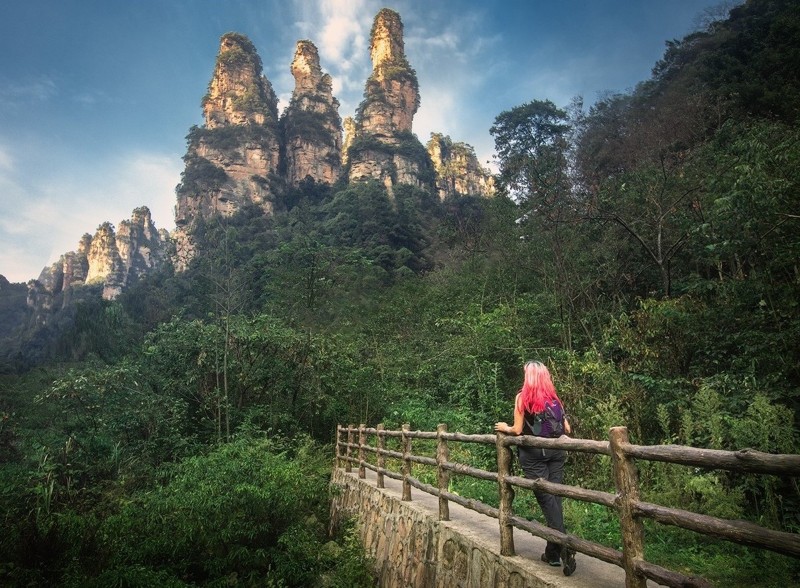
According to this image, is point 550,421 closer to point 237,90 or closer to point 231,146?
point 231,146

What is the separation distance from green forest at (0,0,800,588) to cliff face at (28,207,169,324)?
6023 cm

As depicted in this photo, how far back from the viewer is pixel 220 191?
5359 cm

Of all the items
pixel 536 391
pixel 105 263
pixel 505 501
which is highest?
pixel 105 263

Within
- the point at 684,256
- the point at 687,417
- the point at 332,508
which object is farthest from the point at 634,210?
the point at 332,508

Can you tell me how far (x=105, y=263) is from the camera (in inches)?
3155

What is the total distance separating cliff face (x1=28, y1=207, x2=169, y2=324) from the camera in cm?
7919

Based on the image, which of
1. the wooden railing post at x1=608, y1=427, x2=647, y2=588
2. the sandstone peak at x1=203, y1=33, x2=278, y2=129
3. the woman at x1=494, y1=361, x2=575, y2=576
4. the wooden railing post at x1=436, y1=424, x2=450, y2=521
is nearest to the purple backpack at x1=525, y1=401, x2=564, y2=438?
the woman at x1=494, y1=361, x2=575, y2=576

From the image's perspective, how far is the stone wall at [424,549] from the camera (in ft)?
11.3

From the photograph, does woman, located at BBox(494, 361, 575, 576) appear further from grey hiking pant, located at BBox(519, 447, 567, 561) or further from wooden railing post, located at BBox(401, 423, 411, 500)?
wooden railing post, located at BBox(401, 423, 411, 500)

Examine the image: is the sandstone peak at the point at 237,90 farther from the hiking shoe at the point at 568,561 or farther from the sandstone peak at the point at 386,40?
the hiking shoe at the point at 568,561

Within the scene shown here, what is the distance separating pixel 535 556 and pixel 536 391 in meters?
1.17

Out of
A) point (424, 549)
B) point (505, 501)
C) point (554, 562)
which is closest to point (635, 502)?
point (554, 562)

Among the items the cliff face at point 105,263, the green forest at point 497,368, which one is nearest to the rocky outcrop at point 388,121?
the green forest at point 497,368

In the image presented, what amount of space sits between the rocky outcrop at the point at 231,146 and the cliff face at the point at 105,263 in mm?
25802
